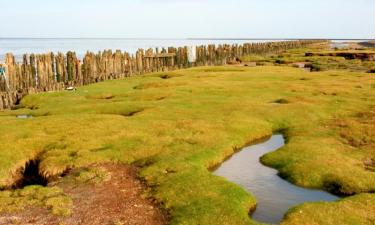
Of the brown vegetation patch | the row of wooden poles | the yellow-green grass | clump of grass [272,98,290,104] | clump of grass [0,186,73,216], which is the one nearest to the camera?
clump of grass [0,186,73,216]

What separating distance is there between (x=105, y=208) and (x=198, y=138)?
7604mm

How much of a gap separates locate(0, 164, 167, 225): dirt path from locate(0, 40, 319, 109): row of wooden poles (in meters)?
21.4

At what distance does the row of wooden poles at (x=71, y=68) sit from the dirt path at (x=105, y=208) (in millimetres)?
21377

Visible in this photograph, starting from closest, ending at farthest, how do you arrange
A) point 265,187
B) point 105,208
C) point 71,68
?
1. point 105,208
2. point 265,187
3. point 71,68

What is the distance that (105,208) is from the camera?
45.9 ft

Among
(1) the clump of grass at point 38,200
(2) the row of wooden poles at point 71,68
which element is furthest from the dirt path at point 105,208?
(2) the row of wooden poles at point 71,68

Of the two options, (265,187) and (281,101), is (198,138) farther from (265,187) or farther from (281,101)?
(281,101)

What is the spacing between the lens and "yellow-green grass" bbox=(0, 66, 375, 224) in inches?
589

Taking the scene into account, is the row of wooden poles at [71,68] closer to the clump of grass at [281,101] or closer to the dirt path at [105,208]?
the clump of grass at [281,101]

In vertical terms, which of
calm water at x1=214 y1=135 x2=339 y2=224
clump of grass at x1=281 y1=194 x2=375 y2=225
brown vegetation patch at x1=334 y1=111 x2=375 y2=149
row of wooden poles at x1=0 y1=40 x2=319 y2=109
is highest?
row of wooden poles at x1=0 y1=40 x2=319 y2=109

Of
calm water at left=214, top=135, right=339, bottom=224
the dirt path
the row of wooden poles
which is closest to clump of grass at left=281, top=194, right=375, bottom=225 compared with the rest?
calm water at left=214, top=135, right=339, bottom=224

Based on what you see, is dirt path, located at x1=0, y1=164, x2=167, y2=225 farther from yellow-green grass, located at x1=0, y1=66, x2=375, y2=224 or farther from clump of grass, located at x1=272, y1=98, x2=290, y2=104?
clump of grass, located at x1=272, y1=98, x2=290, y2=104

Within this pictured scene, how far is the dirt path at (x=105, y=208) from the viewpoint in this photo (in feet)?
43.1

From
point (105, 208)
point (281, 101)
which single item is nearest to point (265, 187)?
point (105, 208)
